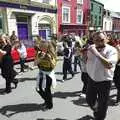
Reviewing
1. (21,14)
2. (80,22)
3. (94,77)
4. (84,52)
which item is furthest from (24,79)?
(80,22)

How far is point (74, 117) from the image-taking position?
5.82m

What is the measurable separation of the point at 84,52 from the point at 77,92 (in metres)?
1.69

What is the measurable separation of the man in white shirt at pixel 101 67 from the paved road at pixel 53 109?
3.71 feet

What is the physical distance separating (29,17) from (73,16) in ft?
30.1

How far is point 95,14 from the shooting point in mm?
39406

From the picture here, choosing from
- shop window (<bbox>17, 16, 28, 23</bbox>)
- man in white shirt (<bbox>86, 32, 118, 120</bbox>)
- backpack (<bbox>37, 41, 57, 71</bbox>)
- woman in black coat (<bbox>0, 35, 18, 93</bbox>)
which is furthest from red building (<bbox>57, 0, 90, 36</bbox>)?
man in white shirt (<bbox>86, 32, 118, 120</bbox>)

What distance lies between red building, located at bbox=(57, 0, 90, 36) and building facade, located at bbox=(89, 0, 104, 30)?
237cm

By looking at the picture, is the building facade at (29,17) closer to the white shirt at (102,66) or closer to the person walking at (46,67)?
the person walking at (46,67)

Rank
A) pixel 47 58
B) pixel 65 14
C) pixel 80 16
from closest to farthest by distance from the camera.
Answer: pixel 47 58 < pixel 65 14 < pixel 80 16

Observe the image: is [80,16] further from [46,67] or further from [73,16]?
[46,67]

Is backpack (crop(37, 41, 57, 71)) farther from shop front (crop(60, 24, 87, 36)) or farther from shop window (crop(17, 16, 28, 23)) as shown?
shop front (crop(60, 24, 87, 36))

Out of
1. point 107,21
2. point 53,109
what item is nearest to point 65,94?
point 53,109

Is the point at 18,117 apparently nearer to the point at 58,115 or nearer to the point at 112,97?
the point at 58,115

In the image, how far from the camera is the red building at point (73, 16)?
27.4 m
